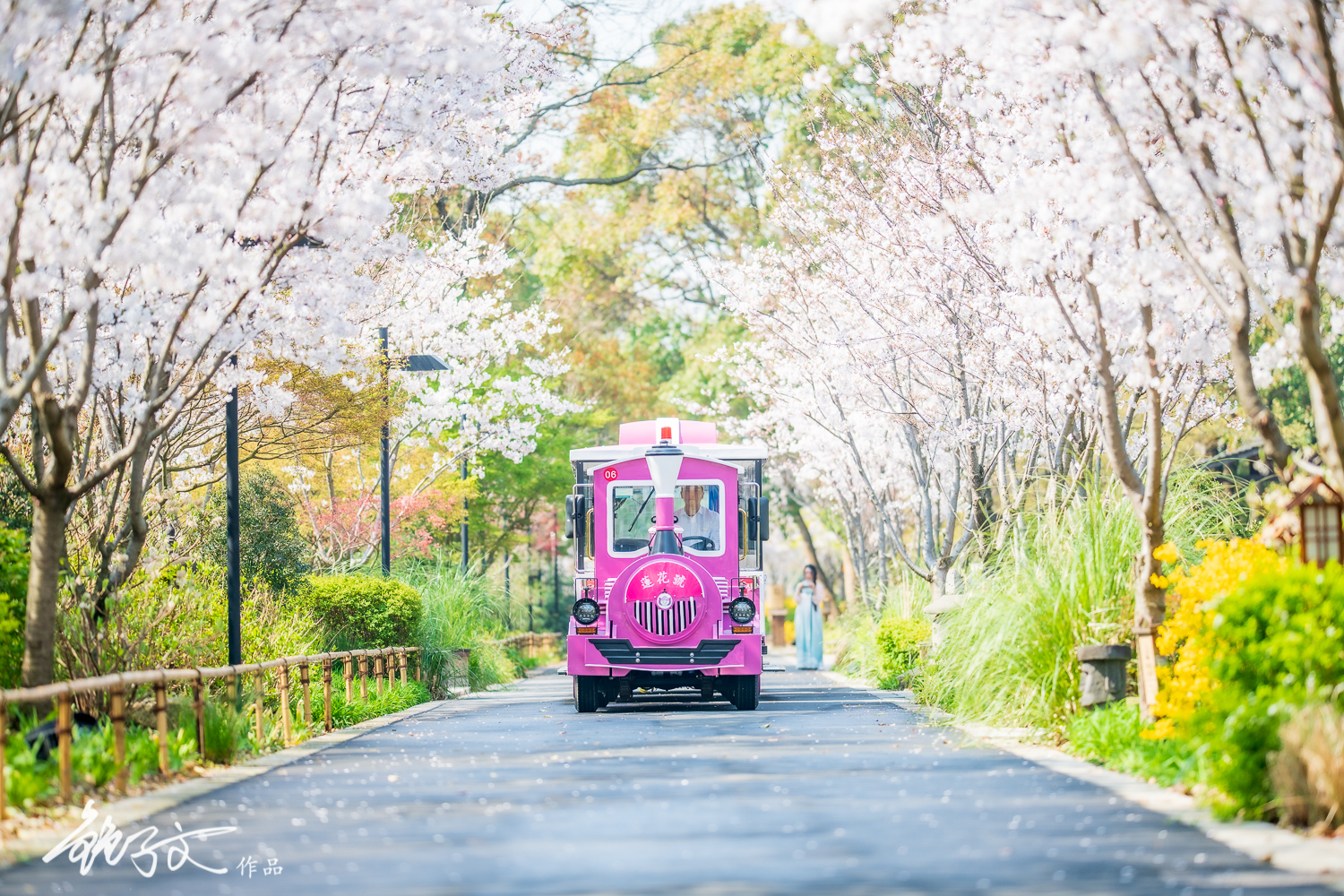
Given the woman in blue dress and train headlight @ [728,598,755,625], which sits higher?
train headlight @ [728,598,755,625]

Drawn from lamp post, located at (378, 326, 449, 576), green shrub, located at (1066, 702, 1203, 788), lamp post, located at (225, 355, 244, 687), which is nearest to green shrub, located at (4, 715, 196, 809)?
lamp post, located at (225, 355, 244, 687)

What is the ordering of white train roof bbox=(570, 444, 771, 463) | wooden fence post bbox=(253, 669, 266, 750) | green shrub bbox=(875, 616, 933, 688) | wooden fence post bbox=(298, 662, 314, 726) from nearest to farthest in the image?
1. wooden fence post bbox=(253, 669, 266, 750)
2. wooden fence post bbox=(298, 662, 314, 726)
3. white train roof bbox=(570, 444, 771, 463)
4. green shrub bbox=(875, 616, 933, 688)

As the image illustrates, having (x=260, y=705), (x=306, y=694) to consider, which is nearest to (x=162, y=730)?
(x=260, y=705)

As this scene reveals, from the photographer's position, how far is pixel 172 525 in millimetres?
17703

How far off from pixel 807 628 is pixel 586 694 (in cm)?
1246

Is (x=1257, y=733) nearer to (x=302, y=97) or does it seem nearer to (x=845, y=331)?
(x=302, y=97)

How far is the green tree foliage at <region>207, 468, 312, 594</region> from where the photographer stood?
1820 centimetres

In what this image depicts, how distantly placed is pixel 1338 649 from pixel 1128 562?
14.2ft

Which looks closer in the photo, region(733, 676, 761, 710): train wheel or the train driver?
region(733, 676, 761, 710): train wheel

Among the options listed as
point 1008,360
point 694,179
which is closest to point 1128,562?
point 1008,360

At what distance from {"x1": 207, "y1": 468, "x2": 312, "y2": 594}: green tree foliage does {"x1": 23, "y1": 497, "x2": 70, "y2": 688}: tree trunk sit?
24.1 ft

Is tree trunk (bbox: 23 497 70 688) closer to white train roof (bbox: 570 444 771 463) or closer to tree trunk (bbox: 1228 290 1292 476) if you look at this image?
tree trunk (bbox: 1228 290 1292 476)

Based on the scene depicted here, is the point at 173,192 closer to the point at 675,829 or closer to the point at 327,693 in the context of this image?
the point at 327,693

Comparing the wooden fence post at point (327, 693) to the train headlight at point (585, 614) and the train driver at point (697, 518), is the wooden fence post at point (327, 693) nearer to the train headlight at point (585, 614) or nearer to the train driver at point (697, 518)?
the train headlight at point (585, 614)
